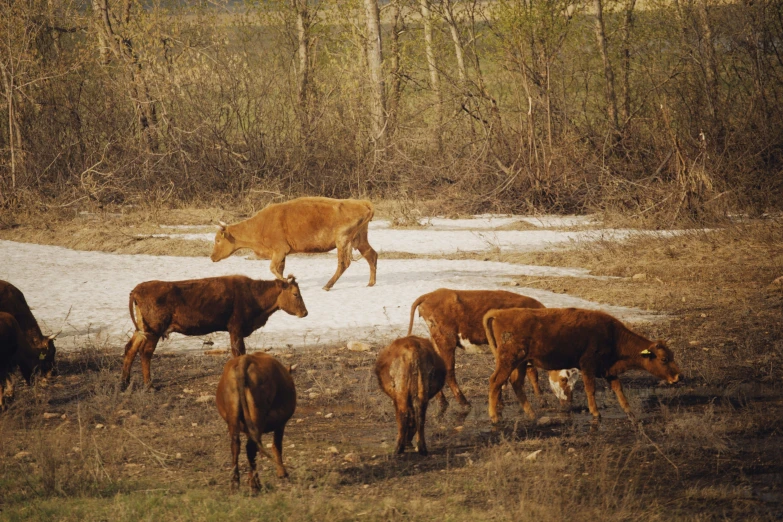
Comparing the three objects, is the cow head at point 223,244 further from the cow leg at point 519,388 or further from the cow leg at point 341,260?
the cow leg at point 519,388

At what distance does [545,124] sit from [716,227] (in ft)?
25.7

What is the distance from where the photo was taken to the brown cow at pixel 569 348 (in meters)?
8.09

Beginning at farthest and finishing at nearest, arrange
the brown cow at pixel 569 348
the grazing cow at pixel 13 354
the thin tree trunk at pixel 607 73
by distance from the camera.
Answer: the thin tree trunk at pixel 607 73, the grazing cow at pixel 13 354, the brown cow at pixel 569 348

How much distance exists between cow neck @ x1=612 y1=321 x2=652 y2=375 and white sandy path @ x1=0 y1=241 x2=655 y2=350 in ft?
12.1

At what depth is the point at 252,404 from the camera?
20.5 ft

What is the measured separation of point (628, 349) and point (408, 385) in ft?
7.70

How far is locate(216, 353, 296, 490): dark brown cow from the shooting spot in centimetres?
622

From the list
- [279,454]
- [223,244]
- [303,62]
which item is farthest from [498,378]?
Answer: [303,62]

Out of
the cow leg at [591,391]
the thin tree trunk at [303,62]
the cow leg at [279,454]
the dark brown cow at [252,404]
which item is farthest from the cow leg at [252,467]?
the thin tree trunk at [303,62]

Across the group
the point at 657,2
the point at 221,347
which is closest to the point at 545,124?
the point at 657,2

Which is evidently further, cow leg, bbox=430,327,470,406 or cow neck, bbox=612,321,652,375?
cow leg, bbox=430,327,470,406

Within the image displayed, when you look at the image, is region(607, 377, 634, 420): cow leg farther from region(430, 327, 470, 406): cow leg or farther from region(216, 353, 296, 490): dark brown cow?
region(216, 353, 296, 490): dark brown cow

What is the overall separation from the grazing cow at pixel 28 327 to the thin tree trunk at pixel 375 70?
63.6ft

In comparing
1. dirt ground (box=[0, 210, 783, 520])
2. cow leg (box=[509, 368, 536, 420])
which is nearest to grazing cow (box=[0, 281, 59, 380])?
dirt ground (box=[0, 210, 783, 520])
